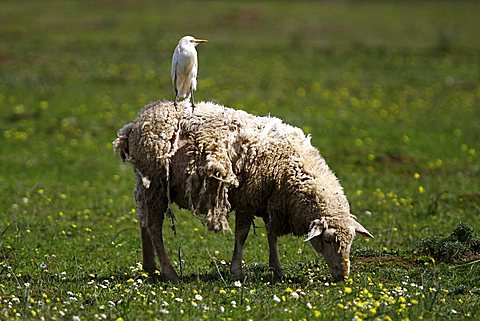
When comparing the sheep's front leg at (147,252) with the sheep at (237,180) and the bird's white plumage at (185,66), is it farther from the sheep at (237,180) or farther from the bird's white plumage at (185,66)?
the bird's white plumage at (185,66)

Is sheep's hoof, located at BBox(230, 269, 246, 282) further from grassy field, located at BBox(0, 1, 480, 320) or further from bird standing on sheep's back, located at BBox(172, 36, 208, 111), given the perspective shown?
bird standing on sheep's back, located at BBox(172, 36, 208, 111)

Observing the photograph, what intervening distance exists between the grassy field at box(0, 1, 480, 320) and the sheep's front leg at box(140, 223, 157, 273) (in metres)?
0.24

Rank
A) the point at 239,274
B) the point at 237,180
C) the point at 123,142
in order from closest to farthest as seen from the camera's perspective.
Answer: the point at 237,180 → the point at 239,274 → the point at 123,142

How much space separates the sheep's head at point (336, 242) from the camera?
366 inches

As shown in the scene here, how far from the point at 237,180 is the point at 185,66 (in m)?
1.69

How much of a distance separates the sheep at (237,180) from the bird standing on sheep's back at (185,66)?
1.30ft

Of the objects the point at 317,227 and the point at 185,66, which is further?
the point at 185,66

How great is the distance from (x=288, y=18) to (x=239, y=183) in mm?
30479

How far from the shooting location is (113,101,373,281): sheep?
9.43 m

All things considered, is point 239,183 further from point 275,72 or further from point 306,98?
point 275,72

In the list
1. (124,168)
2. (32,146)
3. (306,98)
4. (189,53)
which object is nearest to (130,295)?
(189,53)

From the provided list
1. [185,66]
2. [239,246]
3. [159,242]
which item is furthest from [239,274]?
[185,66]

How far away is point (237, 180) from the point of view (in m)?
9.47

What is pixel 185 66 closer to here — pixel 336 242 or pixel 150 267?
pixel 150 267
